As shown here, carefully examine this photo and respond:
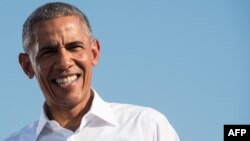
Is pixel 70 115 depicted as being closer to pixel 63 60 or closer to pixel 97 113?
pixel 97 113

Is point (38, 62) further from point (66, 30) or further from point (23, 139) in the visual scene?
point (23, 139)

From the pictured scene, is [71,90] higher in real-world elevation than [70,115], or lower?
higher

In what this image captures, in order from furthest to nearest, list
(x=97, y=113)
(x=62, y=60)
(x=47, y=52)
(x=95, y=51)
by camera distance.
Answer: (x=95, y=51)
(x=97, y=113)
(x=47, y=52)
(x=62, y=60)

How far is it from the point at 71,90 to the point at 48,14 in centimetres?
79

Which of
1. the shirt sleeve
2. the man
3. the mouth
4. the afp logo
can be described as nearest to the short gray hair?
the man

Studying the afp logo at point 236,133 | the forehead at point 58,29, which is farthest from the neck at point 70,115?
the afp logo at point 236,133

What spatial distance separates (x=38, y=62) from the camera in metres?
4.93

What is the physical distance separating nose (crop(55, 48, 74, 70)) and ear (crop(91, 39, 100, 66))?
0.44 meters

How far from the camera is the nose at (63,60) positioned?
475 cm

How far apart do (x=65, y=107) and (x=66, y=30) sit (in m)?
0.74

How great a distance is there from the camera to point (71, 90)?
4844 mm

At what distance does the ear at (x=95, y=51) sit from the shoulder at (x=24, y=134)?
93 cm

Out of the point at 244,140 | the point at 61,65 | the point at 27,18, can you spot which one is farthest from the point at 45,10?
the point at 244,140

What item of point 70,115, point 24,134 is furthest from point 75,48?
point 24,134
